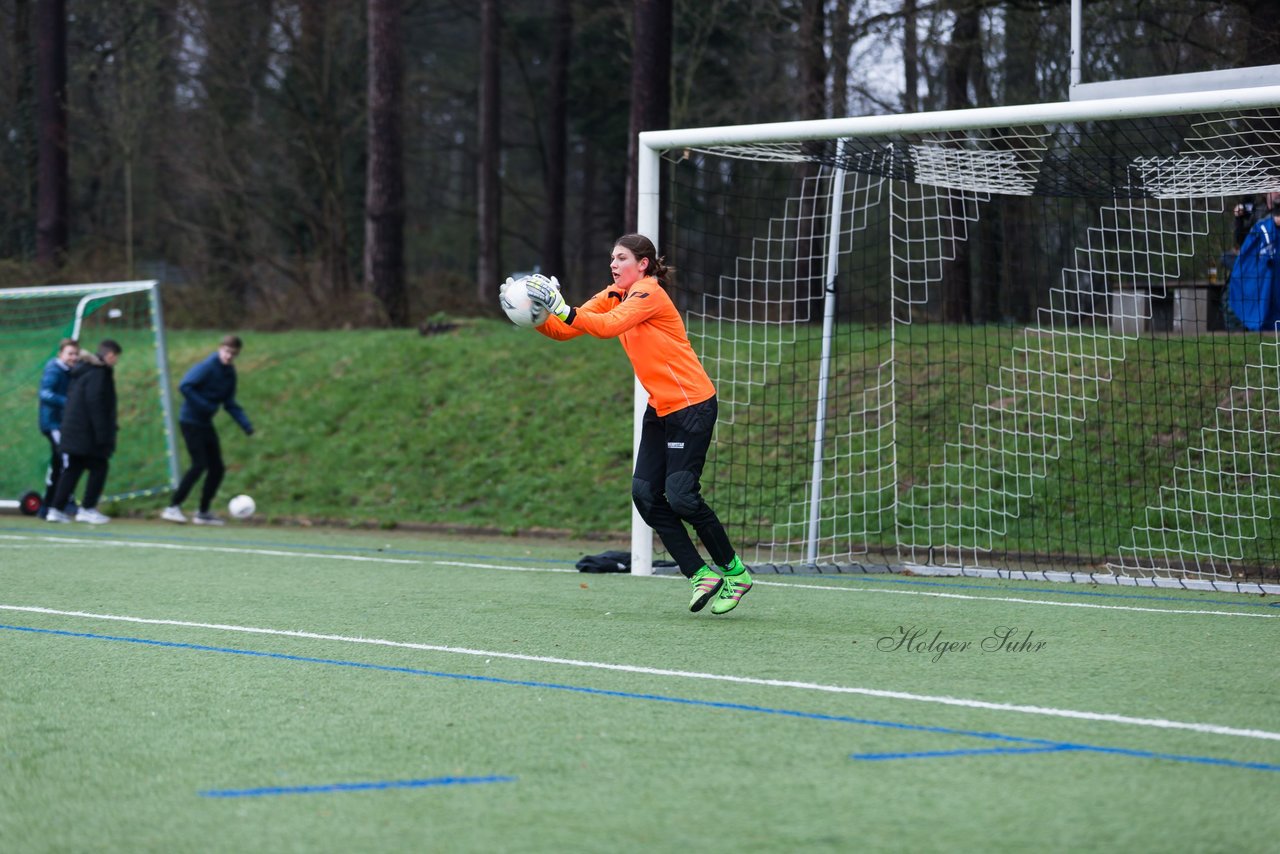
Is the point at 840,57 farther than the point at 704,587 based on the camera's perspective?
Yes

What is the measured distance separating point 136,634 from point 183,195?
1043 inches

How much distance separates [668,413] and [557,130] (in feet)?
81.8

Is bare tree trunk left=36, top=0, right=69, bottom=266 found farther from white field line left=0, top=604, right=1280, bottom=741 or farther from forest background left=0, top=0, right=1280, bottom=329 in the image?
white field line left=0, top=604, right=1280, bottom=741

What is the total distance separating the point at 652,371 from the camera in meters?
7.91

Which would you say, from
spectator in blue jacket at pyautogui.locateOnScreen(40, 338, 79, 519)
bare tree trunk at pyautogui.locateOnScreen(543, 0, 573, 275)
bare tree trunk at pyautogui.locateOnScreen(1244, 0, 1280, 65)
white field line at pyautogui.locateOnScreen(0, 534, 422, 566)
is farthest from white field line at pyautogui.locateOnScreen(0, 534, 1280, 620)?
bare tree trunk at pyautogui.locateOnScreen(543, 0, 573, 275)

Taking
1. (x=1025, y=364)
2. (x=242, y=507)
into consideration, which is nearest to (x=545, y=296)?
(x=1025, y=364)

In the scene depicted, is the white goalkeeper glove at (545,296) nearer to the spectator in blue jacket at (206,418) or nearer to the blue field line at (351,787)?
the blue field line at (351,787)

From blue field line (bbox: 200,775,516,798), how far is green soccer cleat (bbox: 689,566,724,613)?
3.64m

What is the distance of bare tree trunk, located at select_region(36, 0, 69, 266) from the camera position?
27.8 meters

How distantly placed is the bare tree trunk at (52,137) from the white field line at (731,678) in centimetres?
2178

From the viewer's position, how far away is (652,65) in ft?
59.2

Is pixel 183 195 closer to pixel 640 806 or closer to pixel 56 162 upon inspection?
pixel 56 162

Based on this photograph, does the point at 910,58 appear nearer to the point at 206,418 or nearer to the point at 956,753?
the point at 206,418

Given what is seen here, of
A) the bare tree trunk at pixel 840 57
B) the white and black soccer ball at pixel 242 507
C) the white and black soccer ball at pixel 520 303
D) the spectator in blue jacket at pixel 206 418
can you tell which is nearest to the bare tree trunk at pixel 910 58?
the bare tree trunk at pixel 840 57
